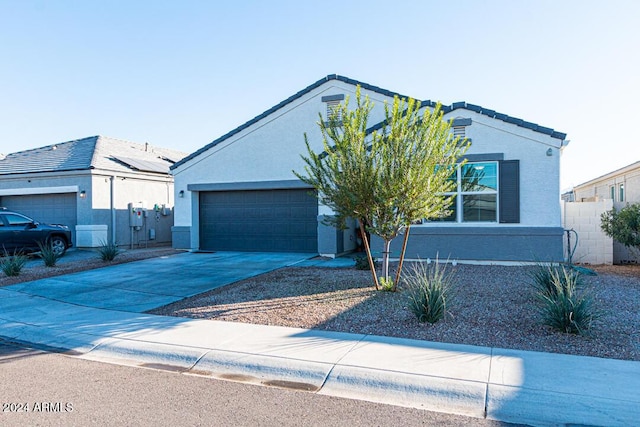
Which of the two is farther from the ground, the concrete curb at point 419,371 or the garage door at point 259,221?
the garage door at point 259,221

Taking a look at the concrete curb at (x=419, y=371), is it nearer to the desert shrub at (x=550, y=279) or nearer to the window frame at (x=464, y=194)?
the desert shrub at (x=550, y=279)

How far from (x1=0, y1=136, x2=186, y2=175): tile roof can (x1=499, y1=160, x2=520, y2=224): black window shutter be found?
15257 millimetres

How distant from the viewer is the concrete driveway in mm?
9320

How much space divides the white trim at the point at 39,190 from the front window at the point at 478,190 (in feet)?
48.9

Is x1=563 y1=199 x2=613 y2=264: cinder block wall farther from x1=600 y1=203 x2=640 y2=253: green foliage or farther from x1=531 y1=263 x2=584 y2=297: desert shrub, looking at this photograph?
x1=531 y1=263 x2=584 y2=297: desert shrub

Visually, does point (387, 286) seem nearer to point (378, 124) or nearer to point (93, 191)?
point (378, 124)

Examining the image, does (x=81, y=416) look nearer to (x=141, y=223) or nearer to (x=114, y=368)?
(x=114, y=368)

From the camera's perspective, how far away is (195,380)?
5.31 metres

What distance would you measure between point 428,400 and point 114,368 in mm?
3825

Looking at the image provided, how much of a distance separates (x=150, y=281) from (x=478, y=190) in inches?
346

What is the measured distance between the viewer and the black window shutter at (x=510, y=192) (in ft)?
39.5

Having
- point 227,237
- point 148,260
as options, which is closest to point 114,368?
point 148,260

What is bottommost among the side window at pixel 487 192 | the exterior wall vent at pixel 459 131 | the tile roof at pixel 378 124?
the side window at pixel 487 192

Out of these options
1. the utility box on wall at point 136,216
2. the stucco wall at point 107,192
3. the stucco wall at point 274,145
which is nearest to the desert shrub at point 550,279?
the stucco wall at point 274,145
